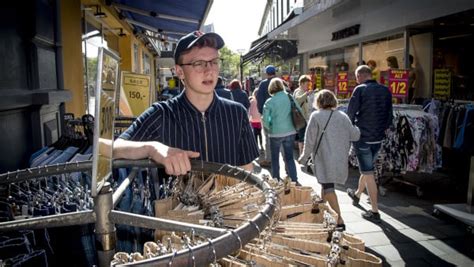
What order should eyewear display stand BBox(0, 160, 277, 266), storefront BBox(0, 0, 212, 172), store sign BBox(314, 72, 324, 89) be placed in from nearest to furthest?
eyewear display stand BBox(0, 160, 277, 266)
storefront BBox(0, 0, 212, 172)
store sign BBox(314, 72, 324, 89)

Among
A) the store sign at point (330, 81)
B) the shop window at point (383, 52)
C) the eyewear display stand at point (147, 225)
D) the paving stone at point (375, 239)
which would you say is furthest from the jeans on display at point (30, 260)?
the store sign at point (330, 81)

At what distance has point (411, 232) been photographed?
15.9 feet

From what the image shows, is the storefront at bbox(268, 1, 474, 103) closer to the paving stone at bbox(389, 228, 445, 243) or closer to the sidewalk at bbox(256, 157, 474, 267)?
the sidewalk at bbox(256, 157, 474, 267)

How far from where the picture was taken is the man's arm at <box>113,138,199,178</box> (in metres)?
1.34

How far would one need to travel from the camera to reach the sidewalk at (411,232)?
418 centimetres

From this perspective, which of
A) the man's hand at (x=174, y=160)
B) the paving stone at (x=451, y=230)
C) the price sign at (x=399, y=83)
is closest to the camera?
the man's hand at (x=174, y=160)

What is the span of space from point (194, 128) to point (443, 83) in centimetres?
613

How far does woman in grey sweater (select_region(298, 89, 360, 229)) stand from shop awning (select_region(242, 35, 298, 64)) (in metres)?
15.8

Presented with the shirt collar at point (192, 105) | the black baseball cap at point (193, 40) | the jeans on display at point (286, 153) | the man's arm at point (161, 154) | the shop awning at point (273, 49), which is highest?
the shop awning at point (273, 49)

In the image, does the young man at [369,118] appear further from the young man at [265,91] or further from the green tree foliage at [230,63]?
the green tree foliage at [230,63]

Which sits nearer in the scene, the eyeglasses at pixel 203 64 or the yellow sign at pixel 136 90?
the eyeglasses at pixel 203 64

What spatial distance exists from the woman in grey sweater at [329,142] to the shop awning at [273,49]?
52.0ft

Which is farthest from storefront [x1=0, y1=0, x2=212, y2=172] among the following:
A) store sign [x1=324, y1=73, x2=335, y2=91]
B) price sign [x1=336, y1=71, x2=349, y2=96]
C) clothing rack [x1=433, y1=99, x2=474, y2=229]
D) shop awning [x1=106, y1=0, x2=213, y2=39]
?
store sign [x1=324, y1=73, x2=335, y2=91]

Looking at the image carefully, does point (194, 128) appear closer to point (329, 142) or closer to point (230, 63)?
point (329, 142)
